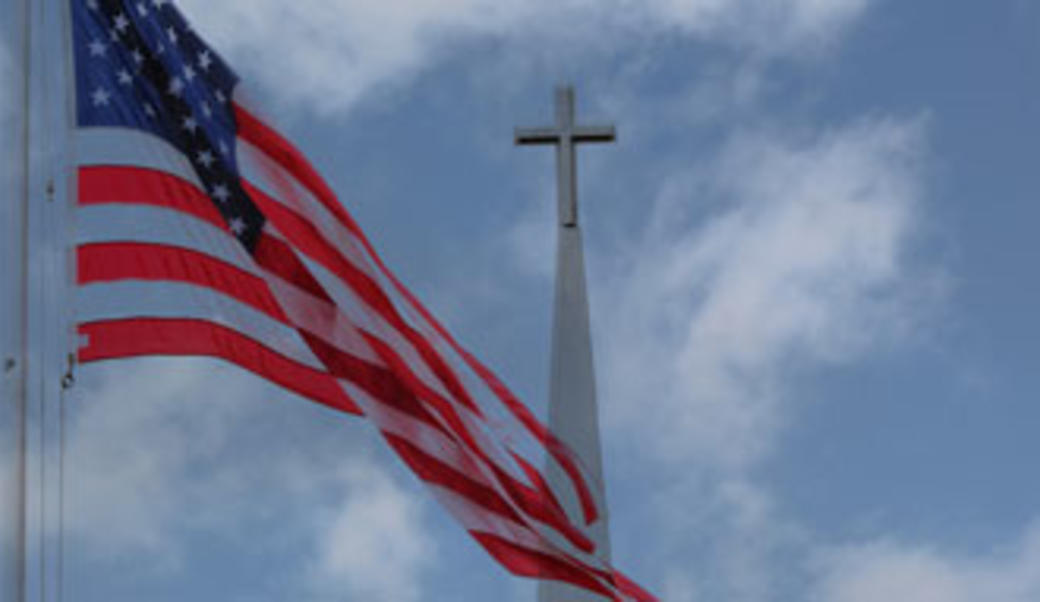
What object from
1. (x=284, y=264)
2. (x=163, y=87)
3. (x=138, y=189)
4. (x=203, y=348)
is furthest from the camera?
(x=284, y=264)

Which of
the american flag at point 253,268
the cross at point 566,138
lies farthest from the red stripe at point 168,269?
the cross at point 566,138

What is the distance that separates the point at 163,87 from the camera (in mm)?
12344

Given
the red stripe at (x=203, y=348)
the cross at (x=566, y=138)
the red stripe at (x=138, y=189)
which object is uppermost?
the cross at (x=566, y=138)

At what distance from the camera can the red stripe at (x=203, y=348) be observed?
11.5 m

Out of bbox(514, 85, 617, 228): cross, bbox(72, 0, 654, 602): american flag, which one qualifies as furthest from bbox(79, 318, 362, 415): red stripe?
bbox(514, 85, 617, 228): cross

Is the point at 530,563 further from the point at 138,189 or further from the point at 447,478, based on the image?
the point at 138,189

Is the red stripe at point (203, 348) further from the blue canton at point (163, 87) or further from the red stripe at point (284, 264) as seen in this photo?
the blue canton at point (163, 87)

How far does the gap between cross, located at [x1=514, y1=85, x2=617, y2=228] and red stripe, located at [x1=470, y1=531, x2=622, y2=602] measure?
4958 millimetres

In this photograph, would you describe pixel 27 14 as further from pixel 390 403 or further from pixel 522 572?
pixel 522 572

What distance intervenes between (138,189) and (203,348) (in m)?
1.12

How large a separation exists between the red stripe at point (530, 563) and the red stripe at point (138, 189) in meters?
2.85

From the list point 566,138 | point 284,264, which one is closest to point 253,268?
point 284,264

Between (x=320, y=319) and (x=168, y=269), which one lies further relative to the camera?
(x=320, y=319)

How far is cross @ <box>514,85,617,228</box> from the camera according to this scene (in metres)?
17.7
